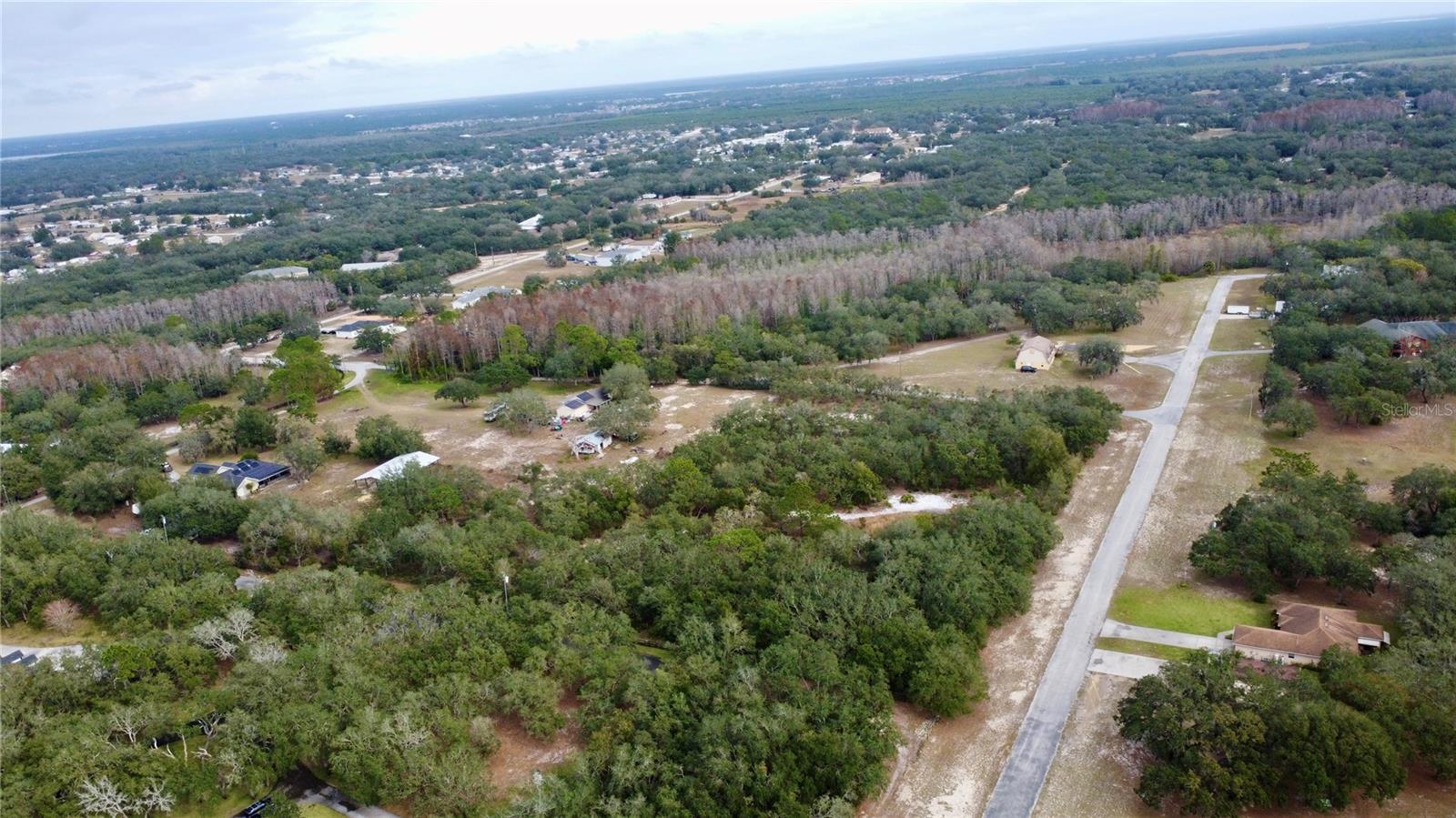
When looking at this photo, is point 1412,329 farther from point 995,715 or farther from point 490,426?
point 490,426

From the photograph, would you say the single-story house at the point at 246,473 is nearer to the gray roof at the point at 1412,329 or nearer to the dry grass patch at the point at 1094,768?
the dry grass patch at the point at 1094,768

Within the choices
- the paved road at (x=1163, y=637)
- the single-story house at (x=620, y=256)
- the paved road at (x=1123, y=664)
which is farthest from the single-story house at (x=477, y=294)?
the paved road at (x=1123, y=664)

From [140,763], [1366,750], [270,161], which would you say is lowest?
[1366,750]

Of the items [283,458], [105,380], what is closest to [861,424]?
[283,458]

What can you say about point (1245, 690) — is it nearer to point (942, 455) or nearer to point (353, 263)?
point (942, 455)

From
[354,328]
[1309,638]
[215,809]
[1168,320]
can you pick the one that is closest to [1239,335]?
[1168,320]

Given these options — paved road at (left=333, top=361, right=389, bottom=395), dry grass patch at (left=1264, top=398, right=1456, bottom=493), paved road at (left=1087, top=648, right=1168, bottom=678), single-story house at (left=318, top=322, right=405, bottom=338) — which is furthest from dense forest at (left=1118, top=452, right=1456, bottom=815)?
single-story house at (left=318, top=322, right=405, bottom=338)

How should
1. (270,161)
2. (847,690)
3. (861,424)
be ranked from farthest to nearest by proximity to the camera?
(270,161) < (861,424) < (847,690)

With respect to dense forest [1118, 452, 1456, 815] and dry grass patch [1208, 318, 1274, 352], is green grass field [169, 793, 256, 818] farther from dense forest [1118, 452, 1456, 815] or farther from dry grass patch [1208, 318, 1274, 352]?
dry grass patch [1208, 318, 1274, 352]
